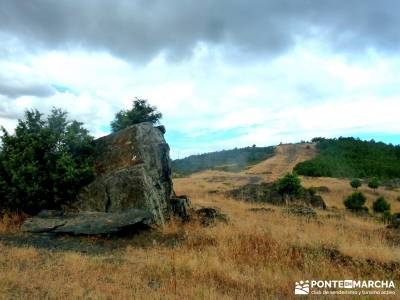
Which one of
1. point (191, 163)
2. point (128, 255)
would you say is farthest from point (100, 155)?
point (191, 163)

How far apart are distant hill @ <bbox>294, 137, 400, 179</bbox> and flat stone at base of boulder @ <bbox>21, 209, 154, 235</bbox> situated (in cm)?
6688

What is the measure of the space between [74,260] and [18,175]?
5.50 metres

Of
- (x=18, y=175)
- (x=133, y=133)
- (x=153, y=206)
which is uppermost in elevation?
(x=133, y=133)

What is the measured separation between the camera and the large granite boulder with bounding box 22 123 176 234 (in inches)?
452

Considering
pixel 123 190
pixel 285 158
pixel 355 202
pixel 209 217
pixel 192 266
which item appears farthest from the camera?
pixel 285 158

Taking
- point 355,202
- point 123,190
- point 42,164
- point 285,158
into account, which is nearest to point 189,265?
point 123,190

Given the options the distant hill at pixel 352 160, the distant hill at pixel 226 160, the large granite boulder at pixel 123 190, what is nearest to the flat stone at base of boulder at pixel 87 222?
the large granite boulder at pixel 123 190

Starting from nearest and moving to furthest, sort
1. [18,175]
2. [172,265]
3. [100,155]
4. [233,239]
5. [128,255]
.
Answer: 1. [172,265]
2. [128,255]
3. [233,239]
4. [18,175]
5. [100,155]

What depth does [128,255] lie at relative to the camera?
9.52m

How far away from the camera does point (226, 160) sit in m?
127

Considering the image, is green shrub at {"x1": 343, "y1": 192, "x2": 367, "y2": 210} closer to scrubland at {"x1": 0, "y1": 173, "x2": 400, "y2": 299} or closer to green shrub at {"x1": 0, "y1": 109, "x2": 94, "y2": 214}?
scrubland at {"x1": 0, "y1": 173, "x2": 400, "y2": 299}

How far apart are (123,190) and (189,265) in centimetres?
535

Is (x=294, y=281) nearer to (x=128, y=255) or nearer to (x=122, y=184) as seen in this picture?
(x=128, y=255)

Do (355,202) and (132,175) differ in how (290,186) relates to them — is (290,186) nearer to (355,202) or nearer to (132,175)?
(355,202)
